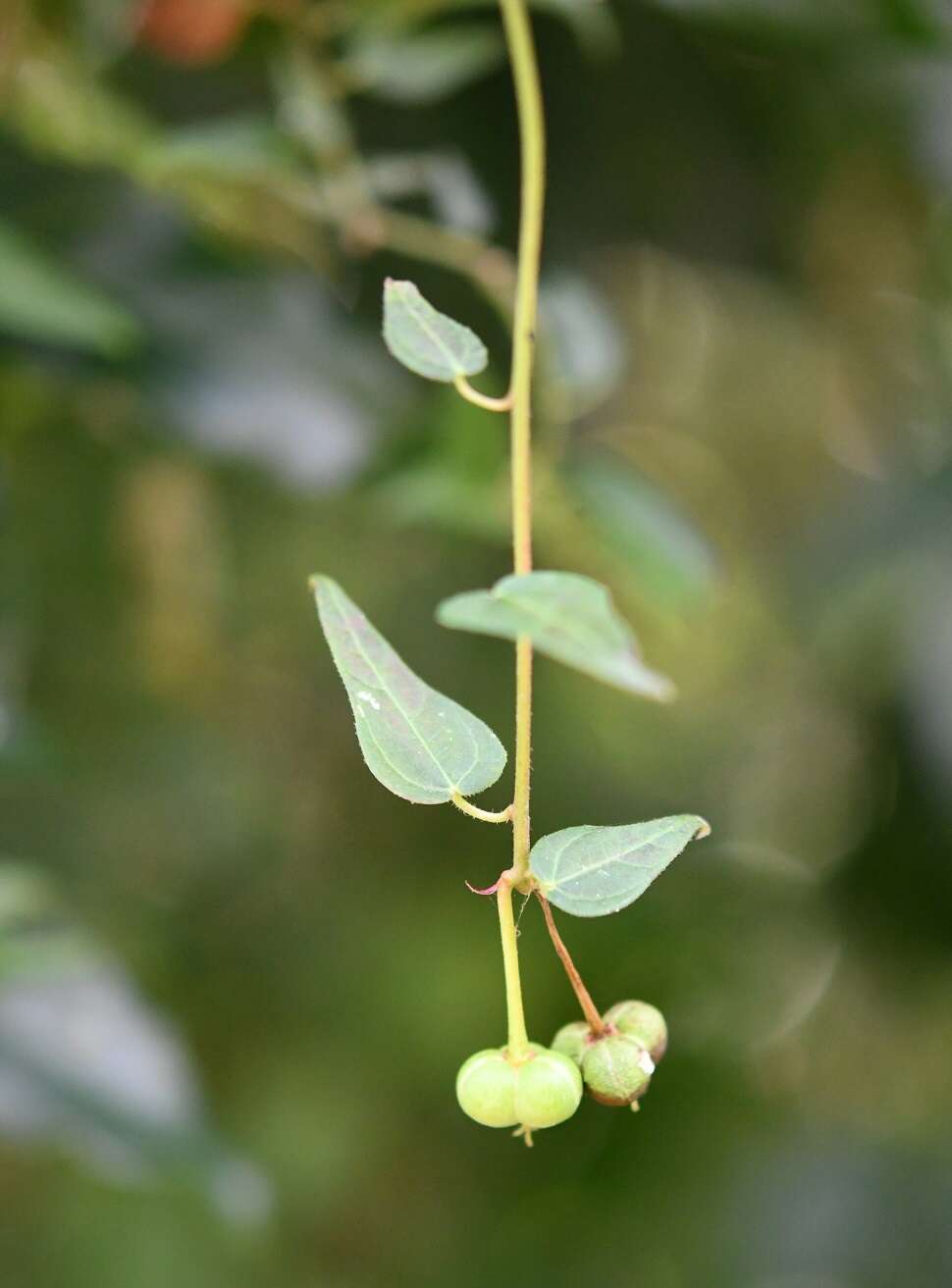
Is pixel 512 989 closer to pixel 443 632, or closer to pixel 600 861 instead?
pixel 600 861

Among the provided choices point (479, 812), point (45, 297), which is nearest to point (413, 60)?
point (45, 297)

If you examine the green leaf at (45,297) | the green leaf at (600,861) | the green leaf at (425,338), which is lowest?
the green leaf at (600,861)

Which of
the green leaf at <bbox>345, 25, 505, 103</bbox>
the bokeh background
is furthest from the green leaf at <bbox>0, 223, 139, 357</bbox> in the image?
the green leaf at <bbox>345, 25, 505, 103</bbox>

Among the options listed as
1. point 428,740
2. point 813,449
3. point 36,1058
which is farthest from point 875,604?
point 428,740

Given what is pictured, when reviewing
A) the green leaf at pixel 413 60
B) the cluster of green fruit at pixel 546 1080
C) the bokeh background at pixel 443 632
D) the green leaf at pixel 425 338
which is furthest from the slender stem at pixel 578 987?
the green leaf at pixel 413 60

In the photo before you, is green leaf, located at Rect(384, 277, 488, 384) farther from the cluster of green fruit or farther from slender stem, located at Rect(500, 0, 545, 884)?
the cluster of green fruit

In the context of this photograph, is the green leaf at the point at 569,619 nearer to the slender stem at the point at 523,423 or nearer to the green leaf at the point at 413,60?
the slender stem at the point at 523,423

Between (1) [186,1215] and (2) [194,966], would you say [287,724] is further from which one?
(1) [186,1215]
